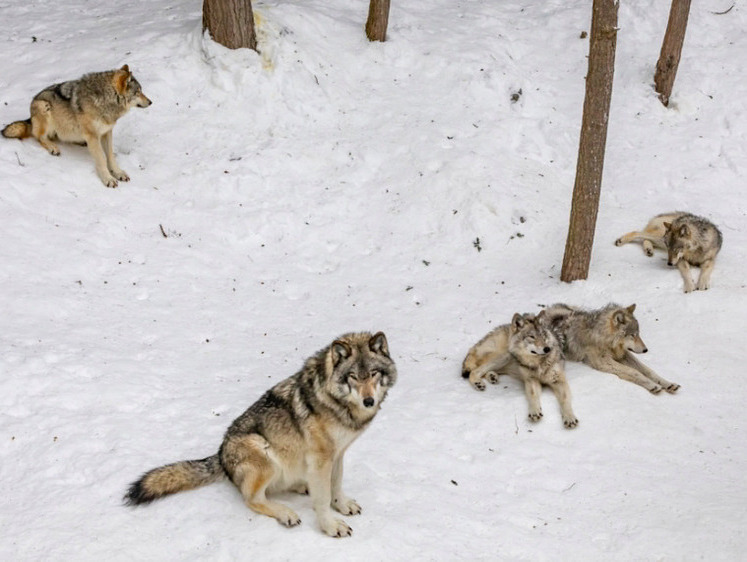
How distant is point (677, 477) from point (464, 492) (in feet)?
7.40

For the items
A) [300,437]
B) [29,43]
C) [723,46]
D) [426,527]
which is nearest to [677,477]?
[426,527]

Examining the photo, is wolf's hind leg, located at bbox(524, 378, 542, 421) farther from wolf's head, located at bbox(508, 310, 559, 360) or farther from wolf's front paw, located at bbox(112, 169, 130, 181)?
wolf's front paw, located at bbox(112, 169, 130, 181)

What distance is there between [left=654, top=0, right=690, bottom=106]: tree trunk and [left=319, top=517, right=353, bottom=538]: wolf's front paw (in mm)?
12512

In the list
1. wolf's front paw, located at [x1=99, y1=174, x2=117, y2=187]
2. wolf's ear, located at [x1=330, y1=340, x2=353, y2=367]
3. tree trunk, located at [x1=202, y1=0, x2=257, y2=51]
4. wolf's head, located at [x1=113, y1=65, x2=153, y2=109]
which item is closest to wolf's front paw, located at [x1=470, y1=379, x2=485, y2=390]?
wolf's ear, located at [x1=330, y1=340, x2=353, y2=367]

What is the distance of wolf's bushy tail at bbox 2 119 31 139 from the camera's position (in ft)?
39.1

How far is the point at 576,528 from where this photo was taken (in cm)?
673

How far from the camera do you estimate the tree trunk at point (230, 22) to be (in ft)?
45.4

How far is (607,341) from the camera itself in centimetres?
940

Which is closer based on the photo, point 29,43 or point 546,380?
point 546,380

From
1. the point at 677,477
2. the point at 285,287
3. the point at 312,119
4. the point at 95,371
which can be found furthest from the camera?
the point at 312,119

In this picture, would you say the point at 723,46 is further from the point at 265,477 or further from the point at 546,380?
the point at 265,477

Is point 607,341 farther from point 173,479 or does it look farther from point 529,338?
point 173,479

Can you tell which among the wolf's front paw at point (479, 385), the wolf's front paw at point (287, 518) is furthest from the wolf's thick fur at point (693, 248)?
the wolf's front paw at point (287, 518)

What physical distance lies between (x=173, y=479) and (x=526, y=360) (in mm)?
4413
